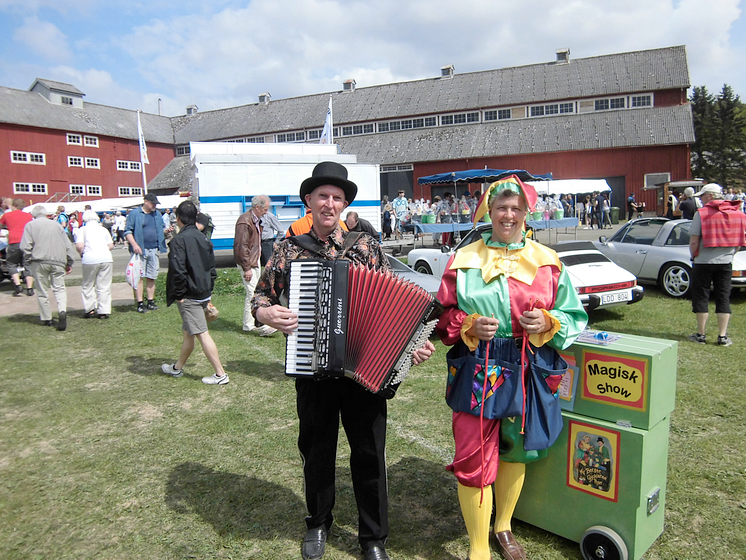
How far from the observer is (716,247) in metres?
6.41

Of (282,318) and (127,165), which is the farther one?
(127,165)

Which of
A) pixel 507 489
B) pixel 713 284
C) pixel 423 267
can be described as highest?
pixel 713 284

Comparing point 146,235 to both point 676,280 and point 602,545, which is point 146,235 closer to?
point 602,545

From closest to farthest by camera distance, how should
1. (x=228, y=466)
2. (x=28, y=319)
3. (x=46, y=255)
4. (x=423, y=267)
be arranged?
(x=228, y=466), (x=46, y=255), (x=28, y=319), (x=423, y=267)

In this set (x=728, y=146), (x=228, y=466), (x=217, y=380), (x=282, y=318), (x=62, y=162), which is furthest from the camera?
(x=728, y=146)

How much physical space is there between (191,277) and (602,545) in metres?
4.60

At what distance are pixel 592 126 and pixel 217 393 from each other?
33559 millimetres

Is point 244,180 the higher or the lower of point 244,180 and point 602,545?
the higher

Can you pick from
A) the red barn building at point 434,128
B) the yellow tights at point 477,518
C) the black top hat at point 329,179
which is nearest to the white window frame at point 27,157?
the red barn building at point 434,128

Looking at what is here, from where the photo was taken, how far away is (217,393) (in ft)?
18.7

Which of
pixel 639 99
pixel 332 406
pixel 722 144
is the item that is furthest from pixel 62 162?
pixel 722 144

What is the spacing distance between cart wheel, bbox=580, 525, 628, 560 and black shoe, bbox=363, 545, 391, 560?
109cm

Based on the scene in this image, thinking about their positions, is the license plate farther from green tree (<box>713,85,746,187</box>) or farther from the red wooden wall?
green tree (<box>713,85,746,187</box>)

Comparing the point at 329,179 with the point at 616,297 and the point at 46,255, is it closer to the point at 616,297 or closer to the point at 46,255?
the point at 616,297
